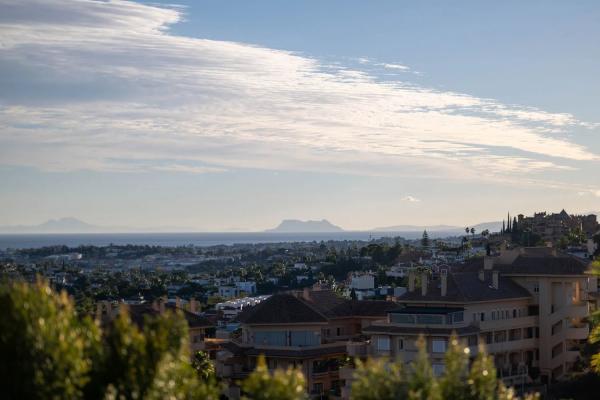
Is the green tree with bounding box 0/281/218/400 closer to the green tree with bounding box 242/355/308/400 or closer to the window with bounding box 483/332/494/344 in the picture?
the green tree with bounding box 242/355/308/400

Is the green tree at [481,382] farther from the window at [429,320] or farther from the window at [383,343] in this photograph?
the window at [383,343]

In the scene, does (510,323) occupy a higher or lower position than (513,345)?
higher

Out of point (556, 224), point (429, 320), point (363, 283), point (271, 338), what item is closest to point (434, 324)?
point (429, 320)

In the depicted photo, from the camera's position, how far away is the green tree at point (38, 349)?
18.4m

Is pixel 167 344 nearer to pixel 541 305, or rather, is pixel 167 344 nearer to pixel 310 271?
pixel 541 305

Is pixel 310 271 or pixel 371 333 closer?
pixel 371 333

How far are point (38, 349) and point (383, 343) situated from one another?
34630 mm

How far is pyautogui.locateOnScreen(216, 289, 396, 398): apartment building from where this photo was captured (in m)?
54.3

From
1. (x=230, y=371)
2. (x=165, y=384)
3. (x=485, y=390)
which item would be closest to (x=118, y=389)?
(x=165, y=384)

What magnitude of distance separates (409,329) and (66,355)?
3413 centimetres

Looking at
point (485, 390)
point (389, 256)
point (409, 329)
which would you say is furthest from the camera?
point (389, 256)

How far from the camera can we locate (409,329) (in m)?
51.1

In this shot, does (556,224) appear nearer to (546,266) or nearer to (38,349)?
(546,266)

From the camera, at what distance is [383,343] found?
51.7 meters
